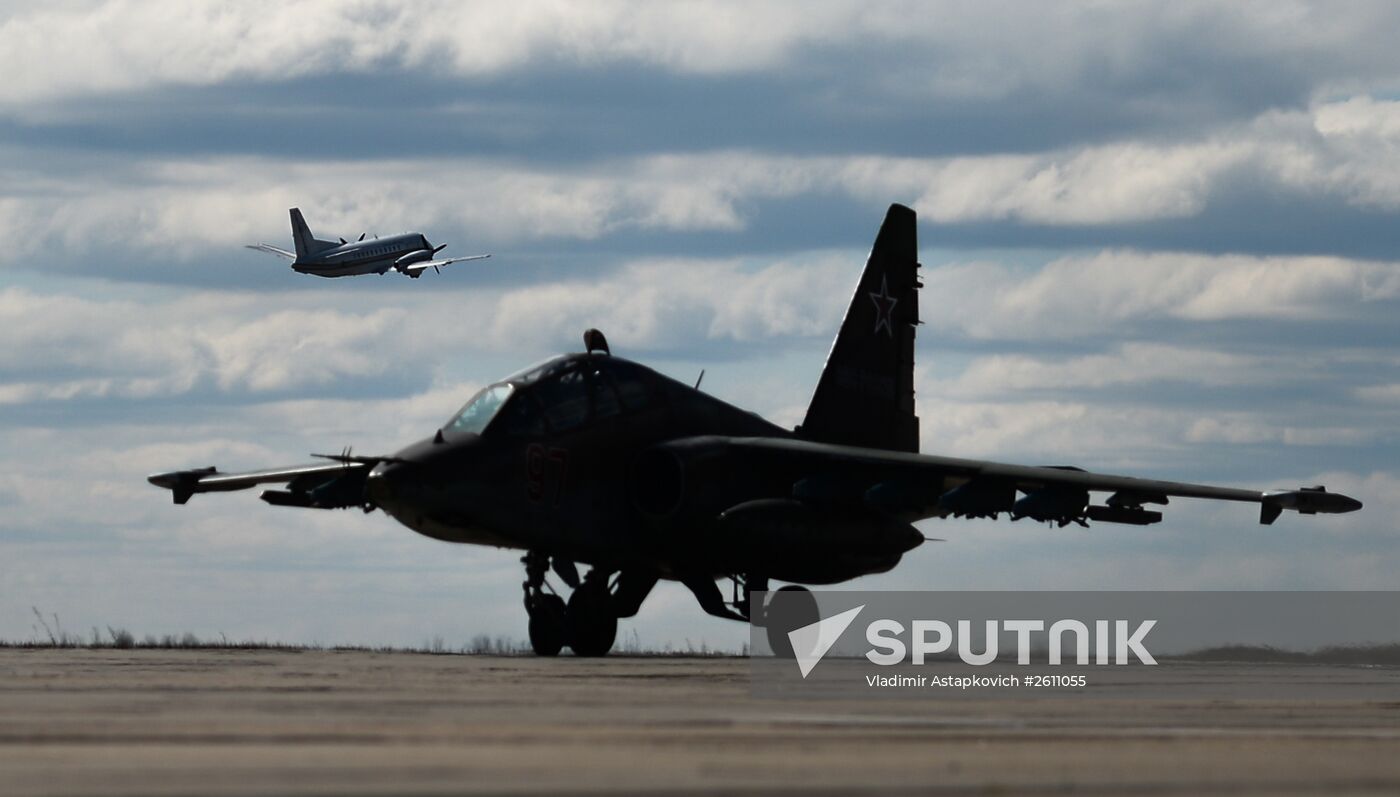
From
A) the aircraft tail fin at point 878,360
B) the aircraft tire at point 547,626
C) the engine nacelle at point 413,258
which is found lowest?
the aircraft tire at point 547,626

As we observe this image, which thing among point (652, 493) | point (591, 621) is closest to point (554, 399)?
point (652, 493)

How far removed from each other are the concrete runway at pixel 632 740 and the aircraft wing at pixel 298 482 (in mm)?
9634

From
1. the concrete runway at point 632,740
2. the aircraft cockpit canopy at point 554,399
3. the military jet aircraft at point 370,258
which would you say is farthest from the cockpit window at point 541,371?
the military jet aircraft at point 370,258

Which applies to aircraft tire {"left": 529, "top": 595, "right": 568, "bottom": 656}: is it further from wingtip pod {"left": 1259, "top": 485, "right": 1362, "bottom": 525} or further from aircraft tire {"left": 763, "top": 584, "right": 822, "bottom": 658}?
wingtip pod {"left": 1259, "top": 485, "right": 1362, "bottom": 525}

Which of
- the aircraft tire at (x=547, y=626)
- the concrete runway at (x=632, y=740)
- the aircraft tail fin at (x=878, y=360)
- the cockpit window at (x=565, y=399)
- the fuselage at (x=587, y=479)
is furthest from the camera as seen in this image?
the aircraft tail fin at (x=878, y=360)

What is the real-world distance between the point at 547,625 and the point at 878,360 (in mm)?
8481

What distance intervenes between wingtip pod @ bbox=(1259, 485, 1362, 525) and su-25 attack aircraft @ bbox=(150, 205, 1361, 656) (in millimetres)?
22

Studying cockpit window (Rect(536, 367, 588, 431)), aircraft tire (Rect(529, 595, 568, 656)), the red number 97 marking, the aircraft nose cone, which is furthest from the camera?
the aircraft nose cone

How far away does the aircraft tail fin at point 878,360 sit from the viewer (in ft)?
104

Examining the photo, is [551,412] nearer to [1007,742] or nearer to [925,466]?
[925,466]

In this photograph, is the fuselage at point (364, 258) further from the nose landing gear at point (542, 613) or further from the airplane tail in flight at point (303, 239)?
the nose landing gear at point (542, 613)

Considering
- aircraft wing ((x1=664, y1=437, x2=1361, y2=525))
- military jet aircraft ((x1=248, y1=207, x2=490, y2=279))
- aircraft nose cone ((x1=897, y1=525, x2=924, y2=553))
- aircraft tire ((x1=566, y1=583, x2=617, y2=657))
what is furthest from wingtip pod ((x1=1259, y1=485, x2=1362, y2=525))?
military jet aircraft ((x1=248, y1=207, x2=490, y2=279))

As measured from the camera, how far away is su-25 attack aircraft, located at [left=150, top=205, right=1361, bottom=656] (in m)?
25.0

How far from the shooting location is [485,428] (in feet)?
82.4
